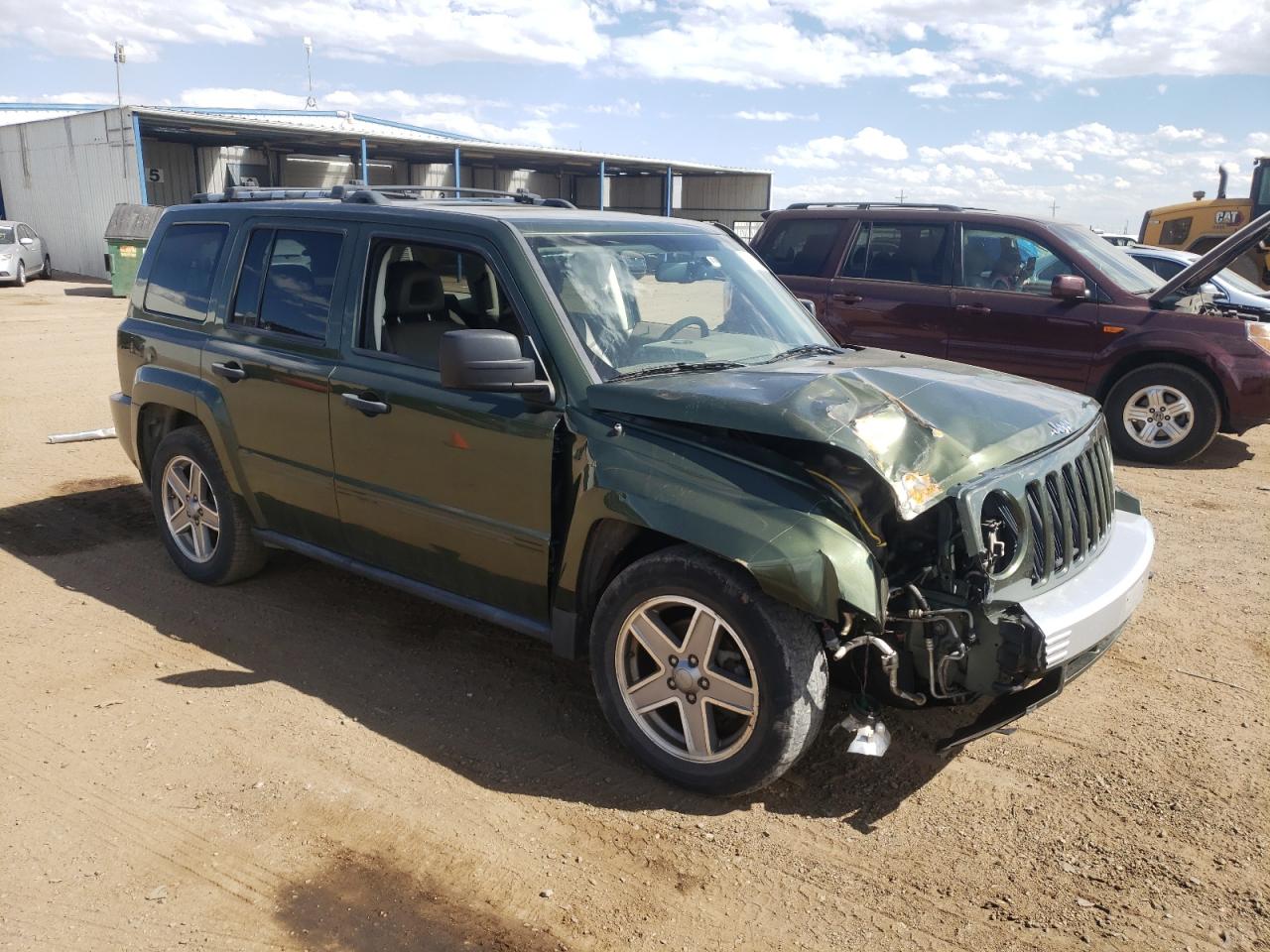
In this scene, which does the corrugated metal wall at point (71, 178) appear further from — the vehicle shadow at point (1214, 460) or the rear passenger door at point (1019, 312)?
the vehicle shadow at point (1214, 460)

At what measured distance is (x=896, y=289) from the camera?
9188 mm

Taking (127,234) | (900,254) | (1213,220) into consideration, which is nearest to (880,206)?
(900,254)

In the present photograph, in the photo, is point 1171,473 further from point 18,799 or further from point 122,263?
point 122,263

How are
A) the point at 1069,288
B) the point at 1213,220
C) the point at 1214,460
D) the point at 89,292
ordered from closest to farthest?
1. the point at 1069,288
2. the point at 1214,460
3. the point at 1213,220
4. the point at 89,292

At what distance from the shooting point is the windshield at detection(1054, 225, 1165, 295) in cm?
869

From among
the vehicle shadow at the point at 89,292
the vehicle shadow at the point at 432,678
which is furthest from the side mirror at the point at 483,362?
the vehicle shadow at the point at 89,292

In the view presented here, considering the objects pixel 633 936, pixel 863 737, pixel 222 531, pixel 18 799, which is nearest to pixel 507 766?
pixel 633 936

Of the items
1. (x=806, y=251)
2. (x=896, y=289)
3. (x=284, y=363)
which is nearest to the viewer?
(x=284, y=363)

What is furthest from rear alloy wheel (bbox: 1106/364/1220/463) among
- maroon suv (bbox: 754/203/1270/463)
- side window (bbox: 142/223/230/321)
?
side window (bbox: 142/223/230/321)

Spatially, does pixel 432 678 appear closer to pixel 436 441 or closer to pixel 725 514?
pixel 436 441

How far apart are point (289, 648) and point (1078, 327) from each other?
6.86 meters

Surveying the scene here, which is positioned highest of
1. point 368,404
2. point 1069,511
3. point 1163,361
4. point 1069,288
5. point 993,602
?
point 1069,288

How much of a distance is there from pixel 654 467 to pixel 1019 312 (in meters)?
6.30

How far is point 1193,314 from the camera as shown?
8.46m
